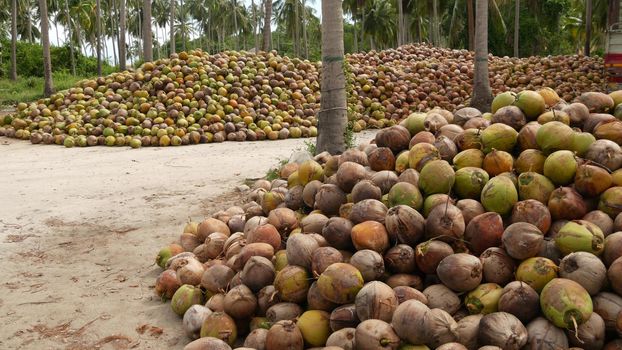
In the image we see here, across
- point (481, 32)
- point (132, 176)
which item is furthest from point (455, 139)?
point (481, 32)

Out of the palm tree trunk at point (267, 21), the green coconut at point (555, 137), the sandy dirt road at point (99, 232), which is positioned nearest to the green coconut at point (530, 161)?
the green coconut at point (555, 137)

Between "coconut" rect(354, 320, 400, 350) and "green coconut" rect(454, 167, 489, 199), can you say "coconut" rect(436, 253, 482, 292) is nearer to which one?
"coconut" rect(354, 320, 400, 350)

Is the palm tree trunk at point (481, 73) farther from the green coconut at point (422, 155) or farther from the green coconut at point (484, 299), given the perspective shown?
the green coconut at point (484, 299)

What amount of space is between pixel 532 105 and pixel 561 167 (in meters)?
0.82

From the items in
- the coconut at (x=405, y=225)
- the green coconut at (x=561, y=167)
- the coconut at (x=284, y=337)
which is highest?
the green coconut at (x=561, y=167)

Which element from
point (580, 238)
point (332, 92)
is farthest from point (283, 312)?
point (332, 92)

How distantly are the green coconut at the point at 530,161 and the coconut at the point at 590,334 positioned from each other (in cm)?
109

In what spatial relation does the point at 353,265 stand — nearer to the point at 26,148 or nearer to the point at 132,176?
the point at 132,176

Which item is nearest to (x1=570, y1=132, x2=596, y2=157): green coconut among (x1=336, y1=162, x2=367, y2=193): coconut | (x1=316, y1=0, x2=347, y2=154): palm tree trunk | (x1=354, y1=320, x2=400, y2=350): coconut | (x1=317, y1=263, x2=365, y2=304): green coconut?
(x1=336, y1=162, x2=367, y2=193): coconut

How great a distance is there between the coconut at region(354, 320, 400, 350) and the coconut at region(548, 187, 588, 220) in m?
1.25

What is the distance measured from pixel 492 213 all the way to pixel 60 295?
3247 mm

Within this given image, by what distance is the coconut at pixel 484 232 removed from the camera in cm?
296

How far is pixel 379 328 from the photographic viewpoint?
2531 mm

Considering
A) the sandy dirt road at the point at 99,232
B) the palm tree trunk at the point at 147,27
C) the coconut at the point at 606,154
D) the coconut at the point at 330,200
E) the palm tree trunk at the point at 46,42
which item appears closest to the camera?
the coconut at the point at 606,154
